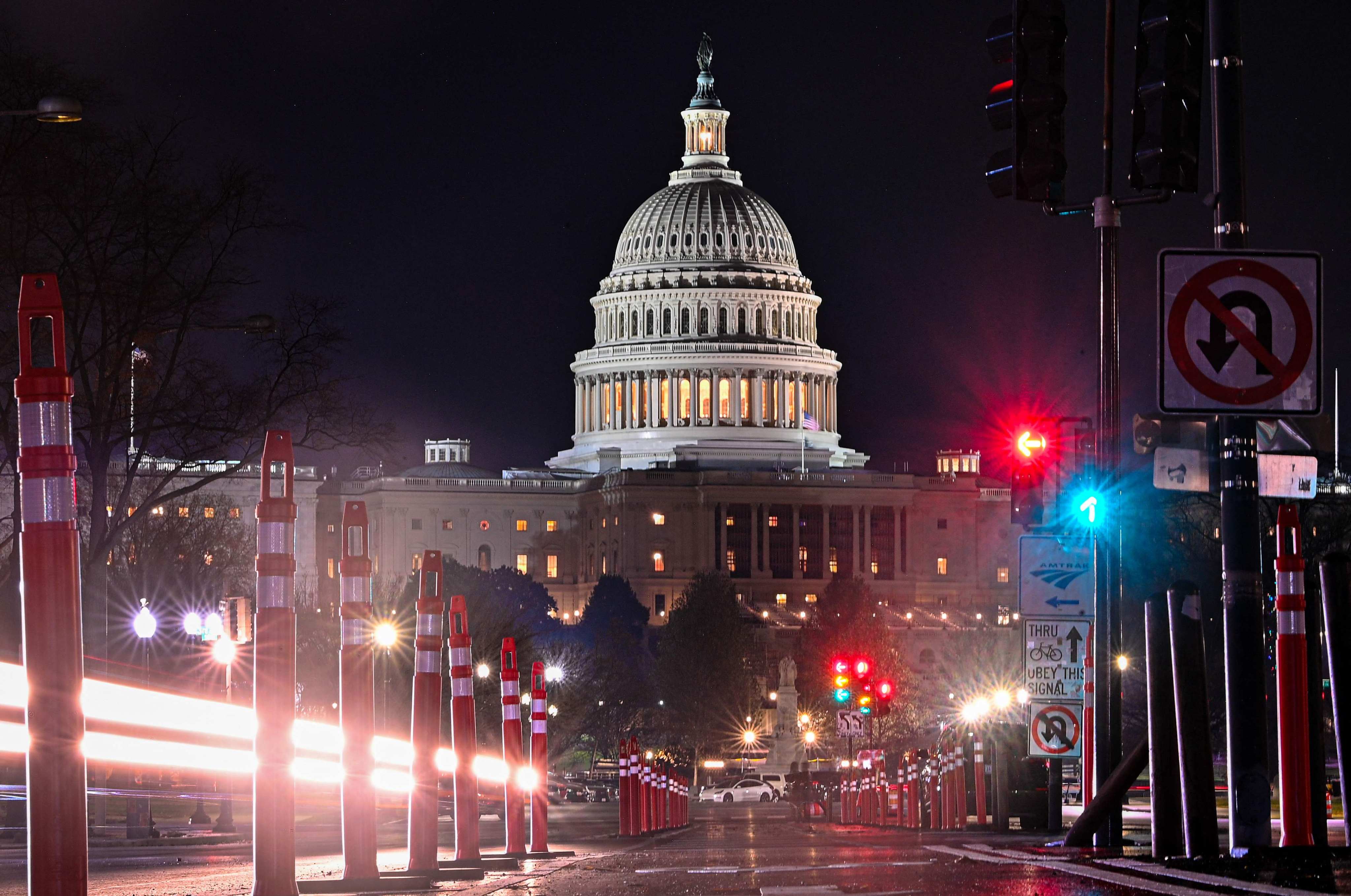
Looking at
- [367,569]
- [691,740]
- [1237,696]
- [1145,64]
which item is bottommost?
[691,740]

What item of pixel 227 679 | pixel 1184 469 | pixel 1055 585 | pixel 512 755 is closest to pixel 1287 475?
pixel 1184 469

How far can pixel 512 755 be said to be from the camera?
56.7 feet

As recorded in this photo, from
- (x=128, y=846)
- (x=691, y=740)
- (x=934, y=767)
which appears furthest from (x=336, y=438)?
(x=691, y=740)

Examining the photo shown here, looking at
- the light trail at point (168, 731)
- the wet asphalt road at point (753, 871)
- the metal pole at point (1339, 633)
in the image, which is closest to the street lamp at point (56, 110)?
the wet asphalt road at point (753, 871)

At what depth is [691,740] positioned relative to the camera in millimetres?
132250

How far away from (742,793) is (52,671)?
A: 85.4 metres

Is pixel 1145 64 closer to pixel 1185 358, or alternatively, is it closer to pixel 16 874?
pixel 1185 358

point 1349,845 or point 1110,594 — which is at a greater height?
point 1110,594

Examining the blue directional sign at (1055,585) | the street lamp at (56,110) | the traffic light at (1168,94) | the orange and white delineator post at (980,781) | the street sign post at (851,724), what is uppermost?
the street lamp at (56,110)

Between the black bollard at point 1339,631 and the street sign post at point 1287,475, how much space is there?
56.5 inches

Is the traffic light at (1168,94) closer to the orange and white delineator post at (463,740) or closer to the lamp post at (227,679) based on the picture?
the orange and white delineator post at (463,740)

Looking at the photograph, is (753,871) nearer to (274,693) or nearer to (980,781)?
(274,693)

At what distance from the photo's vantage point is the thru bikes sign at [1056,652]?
20.1m

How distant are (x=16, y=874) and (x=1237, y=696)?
6.65 meters
